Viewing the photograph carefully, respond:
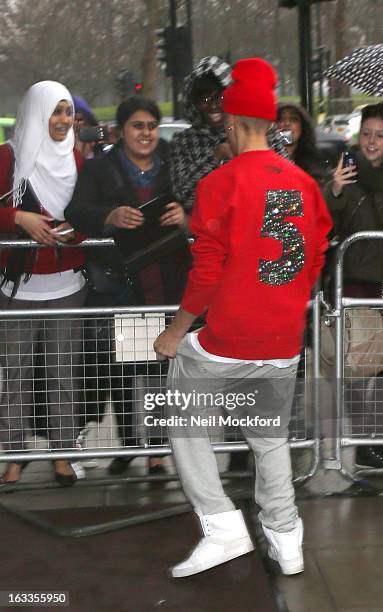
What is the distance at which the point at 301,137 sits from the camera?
530 centimetres

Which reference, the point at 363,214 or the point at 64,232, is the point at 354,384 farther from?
the point at 64,232

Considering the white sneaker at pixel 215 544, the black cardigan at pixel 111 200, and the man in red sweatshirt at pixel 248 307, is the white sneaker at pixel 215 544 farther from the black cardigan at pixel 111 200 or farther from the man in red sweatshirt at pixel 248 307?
the black cardigan at pixel 111 200

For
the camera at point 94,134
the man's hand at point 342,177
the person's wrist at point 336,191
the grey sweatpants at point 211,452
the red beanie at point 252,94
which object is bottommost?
the grey sweatpants at point 211,452

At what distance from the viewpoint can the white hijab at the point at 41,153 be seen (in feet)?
15.5

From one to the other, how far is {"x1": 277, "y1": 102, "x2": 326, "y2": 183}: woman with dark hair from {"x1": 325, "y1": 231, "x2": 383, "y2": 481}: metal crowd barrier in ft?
2.29

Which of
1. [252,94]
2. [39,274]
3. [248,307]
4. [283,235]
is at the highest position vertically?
[252,94]

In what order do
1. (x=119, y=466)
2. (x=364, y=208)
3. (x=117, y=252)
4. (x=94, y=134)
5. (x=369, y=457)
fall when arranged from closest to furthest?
(x=117, y=252)
(x=364, y=208)
(x=369, y=457)
(x=119, y=466)
(x=94, y=134)

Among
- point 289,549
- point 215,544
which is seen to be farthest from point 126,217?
point 289,549

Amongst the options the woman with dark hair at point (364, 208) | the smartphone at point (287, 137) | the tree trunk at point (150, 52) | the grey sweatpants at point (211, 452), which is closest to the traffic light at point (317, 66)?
the tree trunk at point (150, 52)

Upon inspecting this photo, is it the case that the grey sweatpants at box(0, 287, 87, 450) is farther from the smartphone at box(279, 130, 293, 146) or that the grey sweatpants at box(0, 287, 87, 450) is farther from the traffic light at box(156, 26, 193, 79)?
the traffic light at box(156, 26, 193, 79)

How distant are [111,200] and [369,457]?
1.86 metres

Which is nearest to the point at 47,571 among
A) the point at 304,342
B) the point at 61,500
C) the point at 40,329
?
the point at 61,500

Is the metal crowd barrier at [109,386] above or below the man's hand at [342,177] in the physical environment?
below

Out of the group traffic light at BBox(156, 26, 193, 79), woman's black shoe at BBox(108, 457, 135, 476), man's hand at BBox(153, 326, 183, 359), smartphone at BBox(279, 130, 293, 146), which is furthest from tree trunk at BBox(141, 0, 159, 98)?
man's hand at BBox(153, 326, 183, 359)
